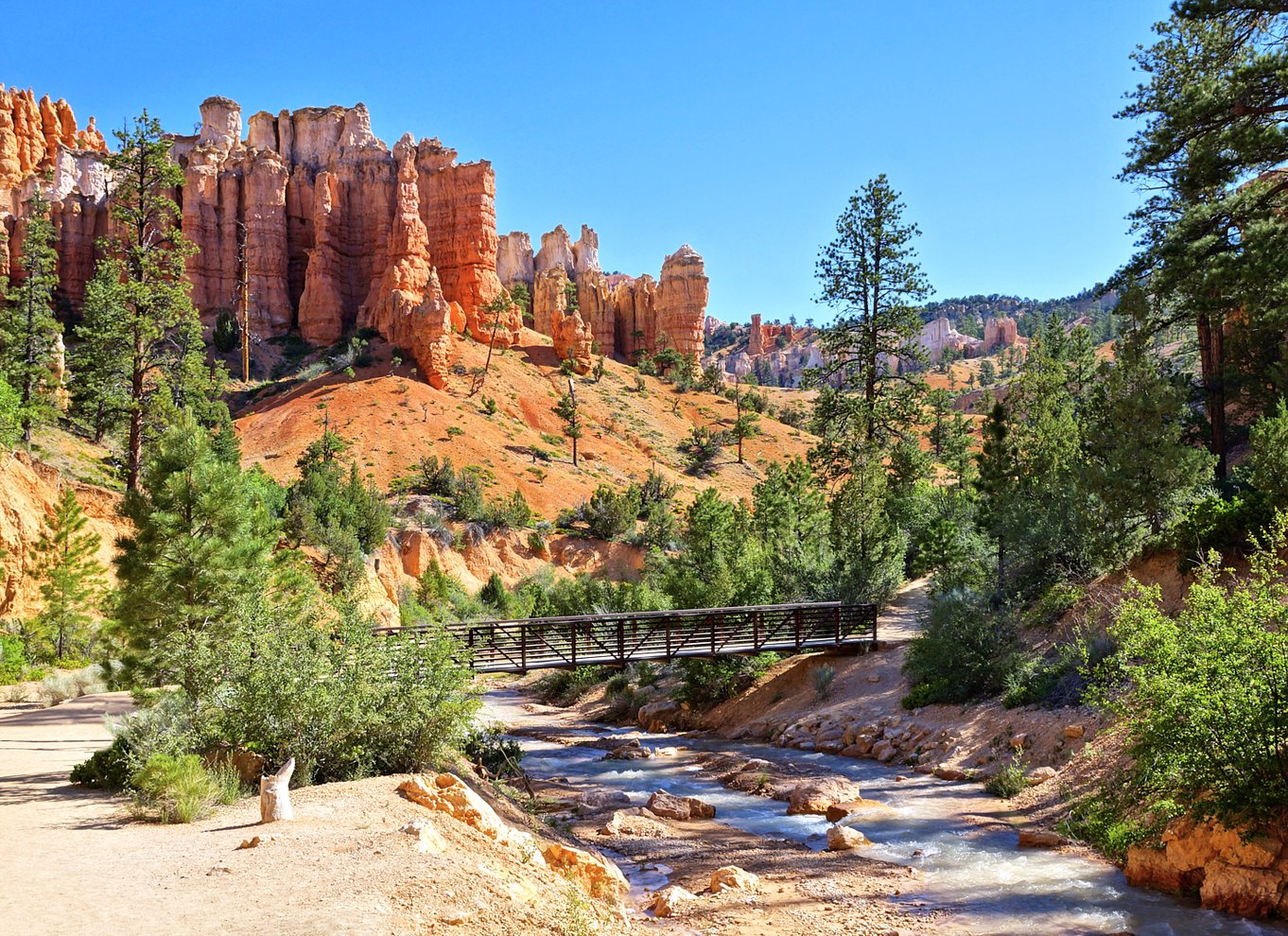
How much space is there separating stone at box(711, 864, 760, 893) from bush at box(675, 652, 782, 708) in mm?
14140

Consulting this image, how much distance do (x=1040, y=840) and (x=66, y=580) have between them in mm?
26295

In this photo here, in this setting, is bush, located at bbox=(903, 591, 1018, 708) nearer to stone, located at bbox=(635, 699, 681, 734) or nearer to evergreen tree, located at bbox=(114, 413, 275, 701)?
stone, located at bbox=(635, 699, 681, 734)

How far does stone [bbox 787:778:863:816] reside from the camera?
634 inches

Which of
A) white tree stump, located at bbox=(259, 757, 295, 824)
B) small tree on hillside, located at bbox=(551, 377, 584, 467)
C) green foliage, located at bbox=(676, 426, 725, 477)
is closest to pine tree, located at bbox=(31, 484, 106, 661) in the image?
white tree stump, located at bbox=(259, 757, 295, 824)

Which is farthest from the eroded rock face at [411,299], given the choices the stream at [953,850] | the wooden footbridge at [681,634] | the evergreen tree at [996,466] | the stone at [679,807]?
the stone at [679,807]

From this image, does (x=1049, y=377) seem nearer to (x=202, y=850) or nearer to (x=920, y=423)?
(x=920, y=423)

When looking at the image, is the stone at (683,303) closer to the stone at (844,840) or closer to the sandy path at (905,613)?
the sandy path at (905,613)

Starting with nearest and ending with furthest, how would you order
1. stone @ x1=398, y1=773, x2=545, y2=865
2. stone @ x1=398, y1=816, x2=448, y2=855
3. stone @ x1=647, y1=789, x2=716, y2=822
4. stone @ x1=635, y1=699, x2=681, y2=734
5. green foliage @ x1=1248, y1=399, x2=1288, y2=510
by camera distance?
stone @ x1=398, y1=816, x2=448, y2=855
stone @ x1=398, y1=773, x2=545, y2=865
stone @ x1=647, y1=789, x2=716, y2=822
green foliage @ x1=1248, y1=399, x2=1288, y2=510
stone @ x1=635, y1=699, x2=681, y2=734

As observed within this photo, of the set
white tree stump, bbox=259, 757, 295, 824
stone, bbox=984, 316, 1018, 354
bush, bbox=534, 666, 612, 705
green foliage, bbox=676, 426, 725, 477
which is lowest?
bush, bbox=534, 666, 612, 705

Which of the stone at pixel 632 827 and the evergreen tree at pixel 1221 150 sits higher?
the evergreen tree at pixel 1221 150

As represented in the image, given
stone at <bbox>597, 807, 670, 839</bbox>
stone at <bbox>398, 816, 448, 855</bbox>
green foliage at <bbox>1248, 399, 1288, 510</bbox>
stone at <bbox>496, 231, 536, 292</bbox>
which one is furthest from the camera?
stone at <bbox>496, 231, 536, 292</bbox>

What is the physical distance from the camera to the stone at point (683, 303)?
4326 inches

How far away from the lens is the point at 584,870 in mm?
10734

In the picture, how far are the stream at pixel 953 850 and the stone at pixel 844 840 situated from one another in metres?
0.21
